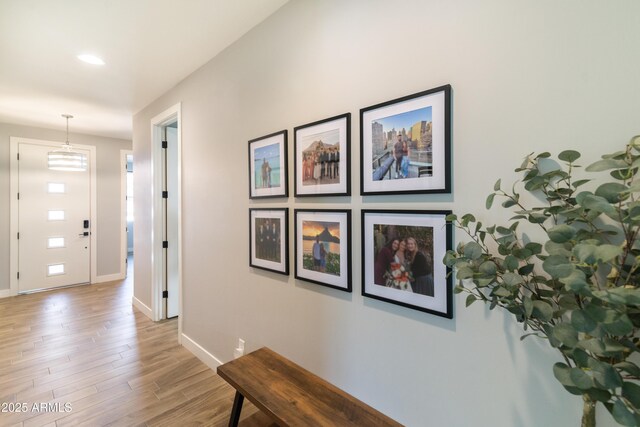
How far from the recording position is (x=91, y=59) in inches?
93.5

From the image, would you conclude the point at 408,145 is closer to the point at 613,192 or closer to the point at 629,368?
the point at 613,192

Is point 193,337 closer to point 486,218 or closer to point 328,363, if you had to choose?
point 328,363

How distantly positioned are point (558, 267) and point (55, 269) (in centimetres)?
653

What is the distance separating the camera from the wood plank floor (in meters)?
1.90

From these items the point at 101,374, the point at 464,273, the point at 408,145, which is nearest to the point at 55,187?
the point at 101,374

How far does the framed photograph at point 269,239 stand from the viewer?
5.87 feet

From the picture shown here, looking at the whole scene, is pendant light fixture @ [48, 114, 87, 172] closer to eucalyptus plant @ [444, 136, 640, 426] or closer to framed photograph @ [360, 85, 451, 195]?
framed photograph @ [360, 85, 451, 195]

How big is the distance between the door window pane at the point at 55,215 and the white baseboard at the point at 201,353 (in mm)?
3759

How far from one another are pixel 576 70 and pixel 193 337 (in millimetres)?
3210

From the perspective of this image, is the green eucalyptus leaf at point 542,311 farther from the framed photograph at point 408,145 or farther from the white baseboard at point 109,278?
the white baseboard at point 109,278

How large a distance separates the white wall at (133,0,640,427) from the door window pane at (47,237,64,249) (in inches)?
179

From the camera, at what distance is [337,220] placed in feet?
4.86

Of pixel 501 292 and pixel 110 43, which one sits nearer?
pixel 501 292

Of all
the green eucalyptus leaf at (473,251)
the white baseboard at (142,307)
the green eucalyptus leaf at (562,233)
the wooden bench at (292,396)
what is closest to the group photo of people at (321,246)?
the wooden bench at (292,396)
